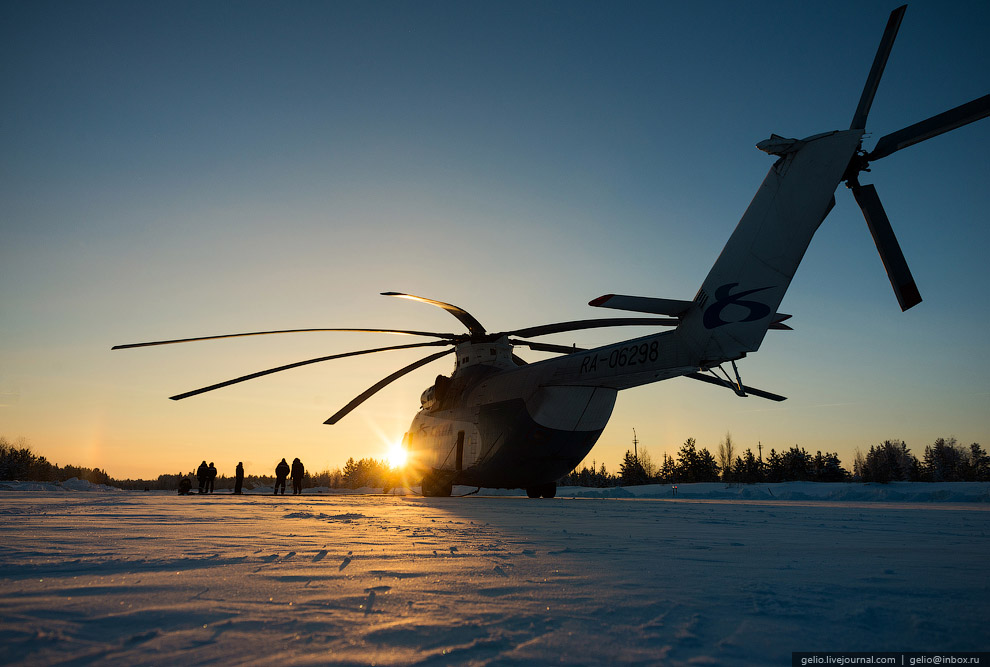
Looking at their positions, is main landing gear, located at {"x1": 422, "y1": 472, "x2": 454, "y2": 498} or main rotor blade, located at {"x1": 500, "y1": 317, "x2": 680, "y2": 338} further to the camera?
main landing gear, located at {"x1": 422, "y1": 472, "x2": 454, "y2": 498}

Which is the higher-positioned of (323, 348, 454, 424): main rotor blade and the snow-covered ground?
(323, 348, 454, 424): main rotor blade

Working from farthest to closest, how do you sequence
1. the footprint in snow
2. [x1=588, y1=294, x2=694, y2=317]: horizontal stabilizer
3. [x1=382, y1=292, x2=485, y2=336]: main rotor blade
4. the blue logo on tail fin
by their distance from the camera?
[x1=382, y1=292, x2=485, y2=336]: main rotor blade < the blue logo on tail fin < [x1=588, y1=294, x2=694, y2=317]: horizontal stabilizer < the footprint in snow

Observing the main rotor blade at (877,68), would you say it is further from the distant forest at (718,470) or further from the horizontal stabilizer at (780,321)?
the distant forest at (718,470)

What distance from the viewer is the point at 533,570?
3479mm

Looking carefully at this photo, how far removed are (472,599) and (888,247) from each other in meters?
→ 8.50

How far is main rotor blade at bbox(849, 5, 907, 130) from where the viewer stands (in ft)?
25.1

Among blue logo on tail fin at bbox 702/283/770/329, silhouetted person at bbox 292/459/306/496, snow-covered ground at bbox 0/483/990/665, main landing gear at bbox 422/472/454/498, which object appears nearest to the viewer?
snow-covered ground at bbox 0/483/990/665

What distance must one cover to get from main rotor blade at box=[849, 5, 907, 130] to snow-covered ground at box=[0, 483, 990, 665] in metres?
6.48

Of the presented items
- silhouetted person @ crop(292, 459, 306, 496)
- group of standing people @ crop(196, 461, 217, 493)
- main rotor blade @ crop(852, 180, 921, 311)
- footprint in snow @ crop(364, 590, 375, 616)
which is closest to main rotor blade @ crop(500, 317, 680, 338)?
main rotor blade @ crop(852, 180, 921, 311)

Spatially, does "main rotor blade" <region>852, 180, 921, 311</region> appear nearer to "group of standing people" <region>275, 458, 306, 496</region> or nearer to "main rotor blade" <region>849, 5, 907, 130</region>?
"main rotor blade" <region>849, 5, 907, 130</region>

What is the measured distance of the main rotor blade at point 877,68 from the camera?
7645mm

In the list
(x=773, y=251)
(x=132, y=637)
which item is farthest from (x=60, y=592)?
(x=773, y=251)

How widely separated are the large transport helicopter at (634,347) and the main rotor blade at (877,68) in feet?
0.05

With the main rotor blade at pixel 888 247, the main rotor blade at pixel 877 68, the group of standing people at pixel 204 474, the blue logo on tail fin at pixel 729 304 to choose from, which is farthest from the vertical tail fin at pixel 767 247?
the group of standing people at pixel 204 474
